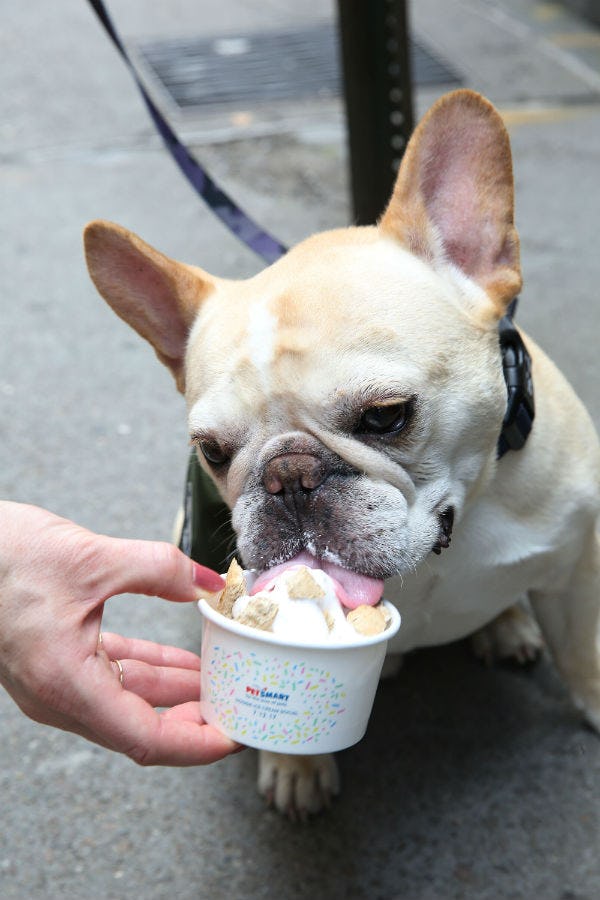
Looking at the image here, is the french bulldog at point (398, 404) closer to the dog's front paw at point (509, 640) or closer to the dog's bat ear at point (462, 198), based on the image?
the dog's bat ear at point (462, 198)

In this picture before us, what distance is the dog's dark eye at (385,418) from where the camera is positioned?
1550mm

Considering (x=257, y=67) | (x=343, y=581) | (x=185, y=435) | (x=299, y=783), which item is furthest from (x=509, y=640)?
(x=257, y=67)

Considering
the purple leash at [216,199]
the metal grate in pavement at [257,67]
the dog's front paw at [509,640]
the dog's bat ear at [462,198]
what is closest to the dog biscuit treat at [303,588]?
the dog's bat ear at [462,198]

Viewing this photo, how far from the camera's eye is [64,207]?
4.68 meters

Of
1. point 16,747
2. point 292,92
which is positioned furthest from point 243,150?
point 16,747

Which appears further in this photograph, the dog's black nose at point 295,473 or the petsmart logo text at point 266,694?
the dog's black nose at point 295,473

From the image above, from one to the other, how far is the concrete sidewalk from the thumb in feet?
2.68

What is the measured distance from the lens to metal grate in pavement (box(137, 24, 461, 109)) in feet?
17.9

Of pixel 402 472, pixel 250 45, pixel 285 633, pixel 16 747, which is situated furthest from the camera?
pixel 250 45

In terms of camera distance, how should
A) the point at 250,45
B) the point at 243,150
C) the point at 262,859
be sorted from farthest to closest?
the point at 250,45 → the point at 243,150 → the point at 262,859

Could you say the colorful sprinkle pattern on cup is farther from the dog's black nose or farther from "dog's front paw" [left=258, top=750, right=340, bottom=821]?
"dog's front paw" [left=258, top=750, right=340, bottom=821]

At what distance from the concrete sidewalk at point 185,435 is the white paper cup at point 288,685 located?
27.4 inches

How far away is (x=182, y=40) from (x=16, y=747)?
498 centimetres

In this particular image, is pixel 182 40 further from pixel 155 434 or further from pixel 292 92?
pixel 155 434
